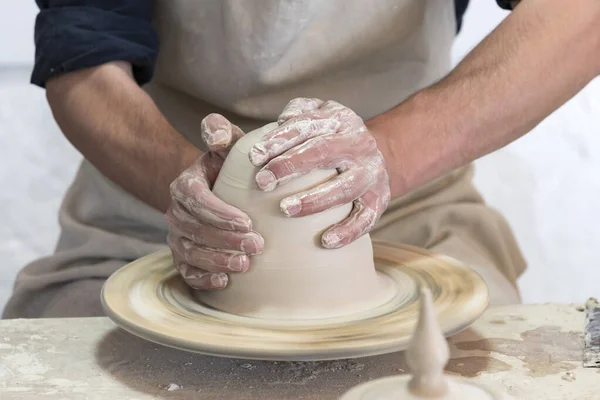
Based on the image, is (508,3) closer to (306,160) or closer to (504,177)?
(306,160)

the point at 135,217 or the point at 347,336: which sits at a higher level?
the point at 347,336

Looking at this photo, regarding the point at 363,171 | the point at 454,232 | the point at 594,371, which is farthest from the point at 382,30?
the point at 594,371

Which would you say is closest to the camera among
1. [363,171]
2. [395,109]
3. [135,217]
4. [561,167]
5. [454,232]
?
[363,171]

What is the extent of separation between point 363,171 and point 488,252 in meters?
0.49

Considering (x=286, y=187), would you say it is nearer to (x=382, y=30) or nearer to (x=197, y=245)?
(x=197, y=245)

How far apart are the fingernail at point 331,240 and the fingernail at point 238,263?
92 mm

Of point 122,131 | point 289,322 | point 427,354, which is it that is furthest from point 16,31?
point 427,354

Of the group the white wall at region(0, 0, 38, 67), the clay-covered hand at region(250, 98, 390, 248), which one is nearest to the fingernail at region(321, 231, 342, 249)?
the clay-covered hand at region(250, 98, 390, 248)

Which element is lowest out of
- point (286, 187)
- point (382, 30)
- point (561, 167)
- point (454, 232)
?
point (561, 167)

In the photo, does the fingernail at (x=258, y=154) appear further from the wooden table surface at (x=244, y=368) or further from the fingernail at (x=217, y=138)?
the wooden table surface at (x=244, y=368)

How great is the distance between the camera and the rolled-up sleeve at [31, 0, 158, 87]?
144 centimetres

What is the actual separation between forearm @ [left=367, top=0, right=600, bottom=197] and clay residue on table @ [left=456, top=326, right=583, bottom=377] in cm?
32

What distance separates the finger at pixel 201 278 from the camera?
1.01 meters

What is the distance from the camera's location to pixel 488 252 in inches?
56.4
